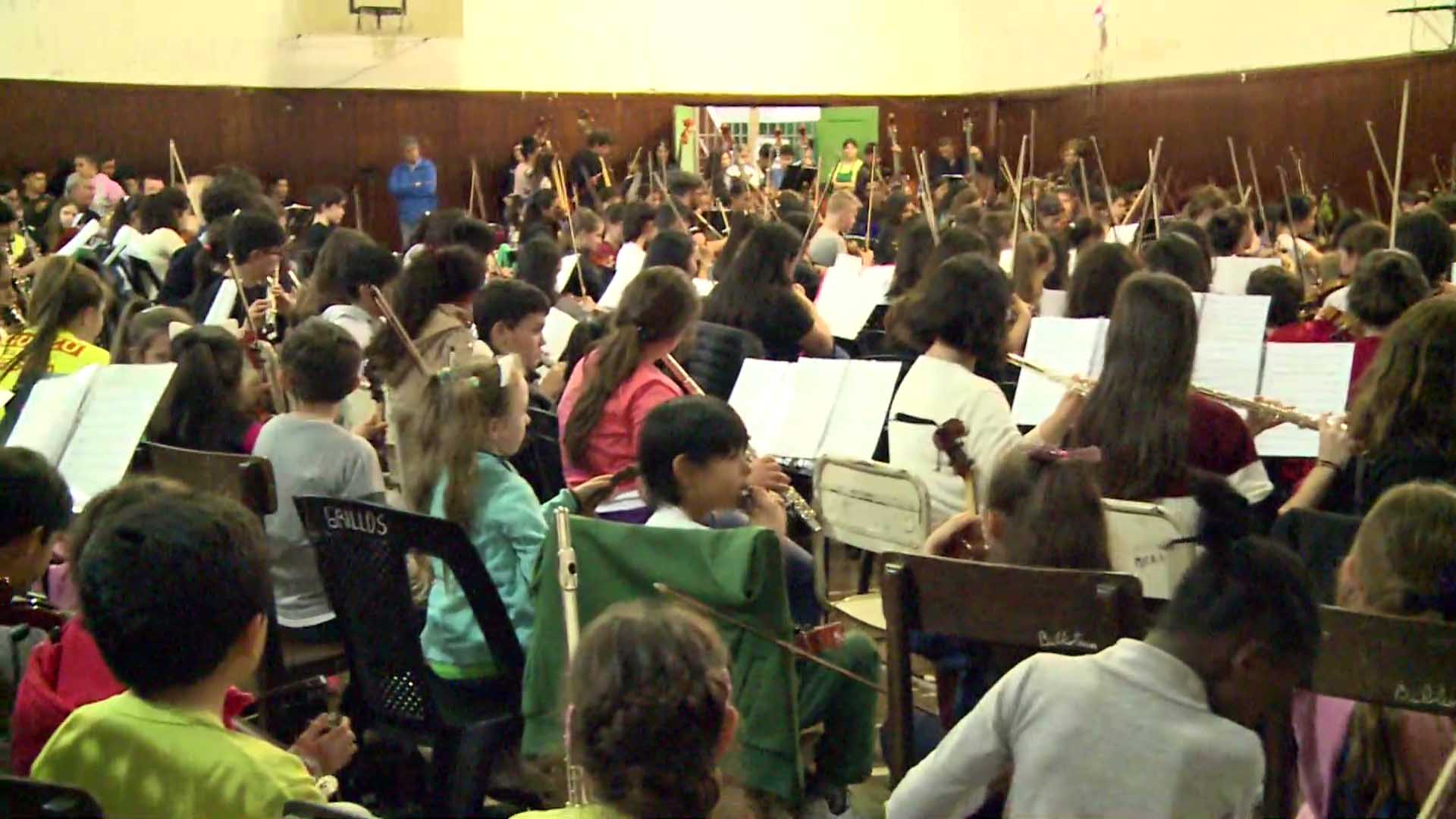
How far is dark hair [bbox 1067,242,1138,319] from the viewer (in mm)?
4832

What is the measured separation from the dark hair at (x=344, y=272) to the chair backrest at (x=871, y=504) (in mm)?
2027

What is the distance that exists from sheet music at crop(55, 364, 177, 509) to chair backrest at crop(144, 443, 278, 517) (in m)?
0.10

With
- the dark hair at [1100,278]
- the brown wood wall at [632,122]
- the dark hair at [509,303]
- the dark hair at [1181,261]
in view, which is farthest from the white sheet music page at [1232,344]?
the brown wood wall at [632,122]

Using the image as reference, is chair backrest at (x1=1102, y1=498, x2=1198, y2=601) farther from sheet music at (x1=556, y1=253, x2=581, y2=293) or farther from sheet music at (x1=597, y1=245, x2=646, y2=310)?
sheet music at (x1=556, y1=253, x2=581, y2=293)

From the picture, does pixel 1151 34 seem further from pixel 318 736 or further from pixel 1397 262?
pixel 318 736

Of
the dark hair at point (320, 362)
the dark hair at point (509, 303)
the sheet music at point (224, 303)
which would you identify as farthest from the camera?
the sheet music at point (224, 303)

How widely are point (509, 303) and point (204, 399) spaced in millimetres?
1053

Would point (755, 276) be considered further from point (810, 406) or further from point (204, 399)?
point (204, 399)

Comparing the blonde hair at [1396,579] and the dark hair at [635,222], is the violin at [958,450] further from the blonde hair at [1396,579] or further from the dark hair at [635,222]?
the dark hair at [635,222]

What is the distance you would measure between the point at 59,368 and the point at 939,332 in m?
2.32

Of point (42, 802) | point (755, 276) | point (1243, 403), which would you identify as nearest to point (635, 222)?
point (755, 276)

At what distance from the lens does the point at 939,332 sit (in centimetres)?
380

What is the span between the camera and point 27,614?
8.10 feet

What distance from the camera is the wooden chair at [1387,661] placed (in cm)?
232
